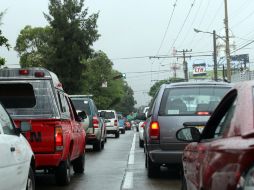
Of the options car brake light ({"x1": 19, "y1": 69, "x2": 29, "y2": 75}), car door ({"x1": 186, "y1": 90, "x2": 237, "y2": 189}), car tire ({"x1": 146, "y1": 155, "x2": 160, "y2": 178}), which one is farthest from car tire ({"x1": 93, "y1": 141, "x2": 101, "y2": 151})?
car door ({"x1": 186, "y1": 90, "x2": 237, "y2": 189})

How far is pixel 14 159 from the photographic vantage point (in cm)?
622

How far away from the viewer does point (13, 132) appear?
6.81 meters

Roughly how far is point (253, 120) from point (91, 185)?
686 centimetres

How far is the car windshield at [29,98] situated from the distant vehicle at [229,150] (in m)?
4.51

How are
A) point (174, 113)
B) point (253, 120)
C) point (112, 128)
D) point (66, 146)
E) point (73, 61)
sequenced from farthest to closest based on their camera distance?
point (73, 61) → point (112, 128) → point (174, 113) → point (66, 146) → point (253, 120)

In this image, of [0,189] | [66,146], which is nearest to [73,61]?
[66,146]

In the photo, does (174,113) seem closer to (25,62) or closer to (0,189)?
(0,189)

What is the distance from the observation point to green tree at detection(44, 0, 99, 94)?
4812 centimetres

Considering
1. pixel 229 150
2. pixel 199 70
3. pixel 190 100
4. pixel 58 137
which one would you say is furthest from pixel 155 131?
pixel 199 70

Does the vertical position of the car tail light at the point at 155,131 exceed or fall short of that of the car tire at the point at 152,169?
it exceeds it

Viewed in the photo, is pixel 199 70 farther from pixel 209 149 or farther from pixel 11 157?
pixel 209 149

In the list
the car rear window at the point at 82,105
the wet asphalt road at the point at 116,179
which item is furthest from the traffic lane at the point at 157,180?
the car rear window at the point at 82,105

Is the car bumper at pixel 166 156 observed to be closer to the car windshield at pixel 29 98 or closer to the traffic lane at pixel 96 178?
the traffic lane at pixel 96 178

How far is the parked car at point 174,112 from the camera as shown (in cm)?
1016
